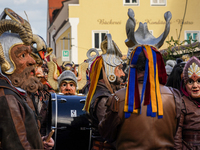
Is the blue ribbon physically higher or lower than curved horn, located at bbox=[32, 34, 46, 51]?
lower

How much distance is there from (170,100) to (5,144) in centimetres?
162

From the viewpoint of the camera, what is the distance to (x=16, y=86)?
10.6 ft

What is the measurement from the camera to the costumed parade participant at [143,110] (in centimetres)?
349

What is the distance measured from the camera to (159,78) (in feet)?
12.1

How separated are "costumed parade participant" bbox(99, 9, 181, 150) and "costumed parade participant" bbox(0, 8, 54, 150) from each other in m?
0.70

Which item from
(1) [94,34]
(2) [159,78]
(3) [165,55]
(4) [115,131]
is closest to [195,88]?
(2) [159,78]

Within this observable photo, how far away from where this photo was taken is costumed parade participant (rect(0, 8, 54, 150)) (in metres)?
2.86

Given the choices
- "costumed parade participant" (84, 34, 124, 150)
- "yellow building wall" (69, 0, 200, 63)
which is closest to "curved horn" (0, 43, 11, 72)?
"costumed parade participant" (84, 34, 124, 150)

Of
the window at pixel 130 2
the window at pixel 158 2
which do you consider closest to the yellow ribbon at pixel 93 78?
the window at pixel 130 2

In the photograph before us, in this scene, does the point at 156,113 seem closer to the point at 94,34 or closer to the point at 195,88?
the point at 195,88

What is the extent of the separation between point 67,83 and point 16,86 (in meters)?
3.94

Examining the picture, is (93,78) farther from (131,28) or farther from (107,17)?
(107,17)

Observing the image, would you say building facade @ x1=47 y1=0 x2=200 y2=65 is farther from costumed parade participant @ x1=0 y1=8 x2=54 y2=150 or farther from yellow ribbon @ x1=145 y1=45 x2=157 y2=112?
costumed parade participant @ x1=0 y1=8 x2=54 y2=150

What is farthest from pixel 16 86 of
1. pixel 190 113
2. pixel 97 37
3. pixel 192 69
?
pixel 97 37
